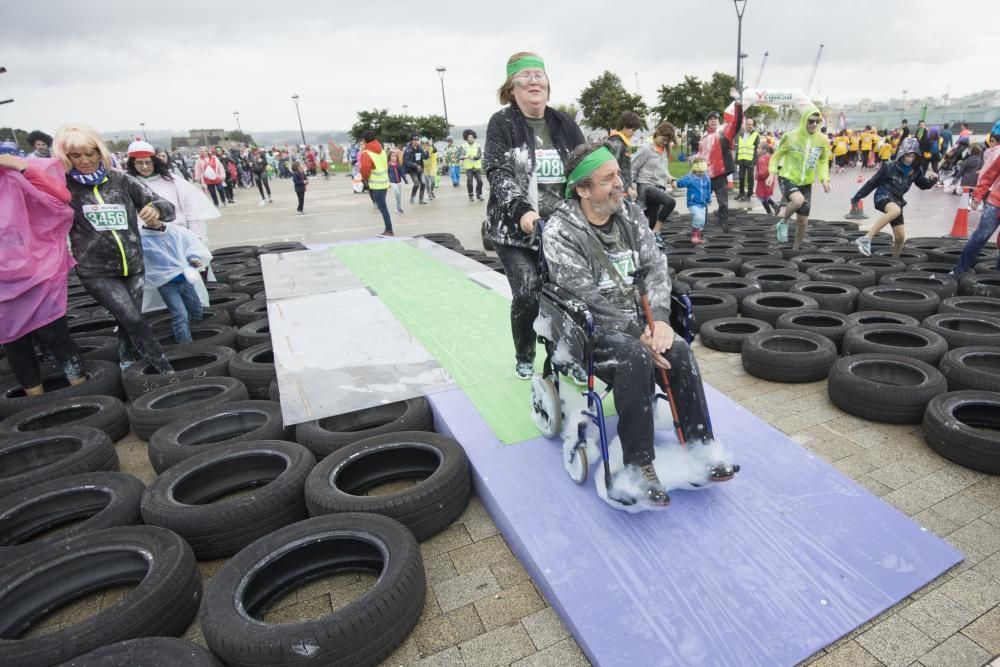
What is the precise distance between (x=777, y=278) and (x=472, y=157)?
12817mm

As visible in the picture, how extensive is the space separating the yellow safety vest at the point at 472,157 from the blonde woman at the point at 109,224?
13619mm

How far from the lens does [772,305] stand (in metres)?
5.82

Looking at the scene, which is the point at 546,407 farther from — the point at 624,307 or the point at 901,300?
the point at 901,300

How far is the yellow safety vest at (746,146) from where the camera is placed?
12866 millimetres

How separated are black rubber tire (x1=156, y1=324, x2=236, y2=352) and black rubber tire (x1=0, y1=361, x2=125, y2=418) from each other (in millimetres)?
481

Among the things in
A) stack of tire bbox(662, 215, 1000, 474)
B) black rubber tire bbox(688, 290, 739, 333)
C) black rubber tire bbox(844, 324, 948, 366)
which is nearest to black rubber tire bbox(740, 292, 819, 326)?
stack of tire bbox(662, 215, 1000, 474)

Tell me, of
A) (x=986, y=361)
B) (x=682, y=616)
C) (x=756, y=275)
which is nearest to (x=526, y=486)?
(x=682, y=616)

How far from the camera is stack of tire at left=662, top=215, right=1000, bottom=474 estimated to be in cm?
346

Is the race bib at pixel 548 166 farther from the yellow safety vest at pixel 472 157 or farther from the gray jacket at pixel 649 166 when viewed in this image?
the yellow safety vest at pixel 472 157

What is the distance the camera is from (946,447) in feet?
10.2

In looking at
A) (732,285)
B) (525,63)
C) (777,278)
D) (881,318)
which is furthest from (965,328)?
(525,63)

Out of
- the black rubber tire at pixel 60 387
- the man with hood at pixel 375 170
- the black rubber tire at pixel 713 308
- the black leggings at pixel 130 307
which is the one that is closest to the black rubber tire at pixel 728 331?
the black rubber tire at pixel 713 308

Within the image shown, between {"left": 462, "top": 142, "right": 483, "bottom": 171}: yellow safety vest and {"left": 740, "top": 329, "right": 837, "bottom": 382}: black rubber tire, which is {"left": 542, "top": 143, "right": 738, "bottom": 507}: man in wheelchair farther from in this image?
{"left": 462, "top": 142, "right": 483, "bottom": 171}: yellow safety vest

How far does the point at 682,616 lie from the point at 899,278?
5.82 metres
